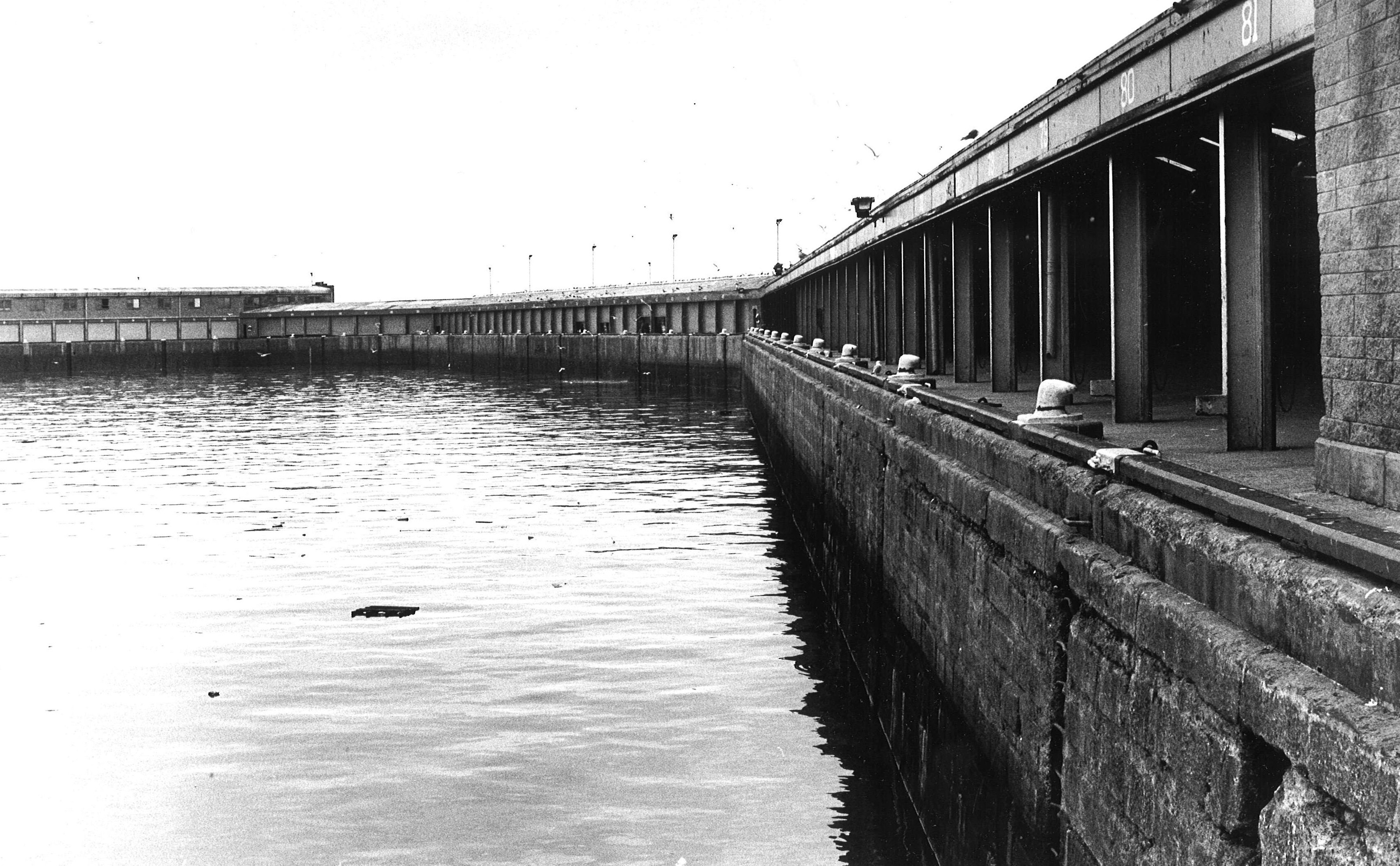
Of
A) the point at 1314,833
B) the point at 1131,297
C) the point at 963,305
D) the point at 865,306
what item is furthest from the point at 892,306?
the point at 1314,833

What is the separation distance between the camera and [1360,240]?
8.73 metres

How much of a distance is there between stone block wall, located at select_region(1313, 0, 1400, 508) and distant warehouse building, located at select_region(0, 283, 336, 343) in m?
171

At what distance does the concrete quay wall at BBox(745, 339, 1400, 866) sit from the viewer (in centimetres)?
526

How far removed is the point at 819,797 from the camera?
13.7 meters

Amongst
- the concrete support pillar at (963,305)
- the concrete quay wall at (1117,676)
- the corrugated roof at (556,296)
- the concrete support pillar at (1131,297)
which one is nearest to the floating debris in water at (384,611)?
the concrete quay wall at (1117,676)

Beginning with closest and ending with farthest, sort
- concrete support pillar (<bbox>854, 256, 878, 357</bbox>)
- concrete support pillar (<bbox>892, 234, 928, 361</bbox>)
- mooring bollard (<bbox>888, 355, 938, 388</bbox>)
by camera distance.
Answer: mooring bollard (<bbox>888, 355, 938, 388</bbox>)
concrete support pillar (<bbox>892, 234, 928, 361</bbox>)
concrete support pillar (<bbox>854, 256, 878, 357</bbox>)

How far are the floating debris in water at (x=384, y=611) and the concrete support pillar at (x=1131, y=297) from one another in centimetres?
999

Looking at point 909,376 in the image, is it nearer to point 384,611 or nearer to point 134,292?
point 384,611

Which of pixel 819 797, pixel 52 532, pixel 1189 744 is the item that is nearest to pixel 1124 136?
pixel 819 797

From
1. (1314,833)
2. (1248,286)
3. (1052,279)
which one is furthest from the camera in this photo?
(1052,279)

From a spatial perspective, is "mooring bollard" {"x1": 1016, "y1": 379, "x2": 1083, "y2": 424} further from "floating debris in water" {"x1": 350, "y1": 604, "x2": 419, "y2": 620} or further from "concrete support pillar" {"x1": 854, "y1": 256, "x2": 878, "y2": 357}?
"concrete support pillar" {"x1": 854, "y1": 256, "x2": 878, "y2": 357}

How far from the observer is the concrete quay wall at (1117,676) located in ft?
17.3

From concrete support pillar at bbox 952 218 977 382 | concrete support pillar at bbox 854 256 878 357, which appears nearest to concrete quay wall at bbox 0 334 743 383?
concrete support pillar at bbox 854 256 878 357

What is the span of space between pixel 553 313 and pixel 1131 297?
133942mm
